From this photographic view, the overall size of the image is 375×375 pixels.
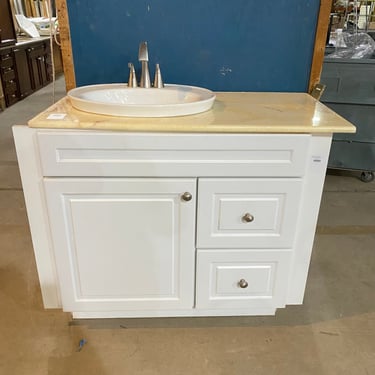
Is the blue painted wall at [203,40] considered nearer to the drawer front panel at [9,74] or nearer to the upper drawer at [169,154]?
the upper drawer at [169,154]

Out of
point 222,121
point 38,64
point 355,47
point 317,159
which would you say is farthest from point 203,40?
point 38,64

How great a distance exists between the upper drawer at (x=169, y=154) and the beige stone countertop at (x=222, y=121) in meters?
0.02

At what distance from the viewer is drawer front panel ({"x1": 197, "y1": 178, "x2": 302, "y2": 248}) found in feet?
3.68

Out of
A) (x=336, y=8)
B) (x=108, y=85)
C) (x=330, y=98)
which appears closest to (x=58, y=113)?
(x=108, y=85)

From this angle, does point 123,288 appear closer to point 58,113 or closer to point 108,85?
point 58,113

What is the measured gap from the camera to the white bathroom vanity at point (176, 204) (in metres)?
1.05

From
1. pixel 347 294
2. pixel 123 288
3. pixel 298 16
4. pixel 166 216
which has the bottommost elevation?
pixel 347 294

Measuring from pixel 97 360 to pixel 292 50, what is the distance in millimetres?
1390

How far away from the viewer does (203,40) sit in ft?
4.71

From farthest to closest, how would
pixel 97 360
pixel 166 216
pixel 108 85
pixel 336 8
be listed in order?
pixel 336 8
pixel 108 85
pixel 97 360
pixel 166 216

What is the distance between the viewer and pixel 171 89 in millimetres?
1364

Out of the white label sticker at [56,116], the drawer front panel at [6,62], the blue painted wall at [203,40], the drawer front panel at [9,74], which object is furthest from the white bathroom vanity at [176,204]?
the drawer front panel at [9,74]

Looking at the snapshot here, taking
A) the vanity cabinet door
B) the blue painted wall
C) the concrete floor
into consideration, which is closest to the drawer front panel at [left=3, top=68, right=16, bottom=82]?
the concrete floor

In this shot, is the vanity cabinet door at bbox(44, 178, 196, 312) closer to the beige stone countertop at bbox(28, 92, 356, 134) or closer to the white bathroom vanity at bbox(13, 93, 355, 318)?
the white bathroom vanity at bbox(13, 93, 355, 318)
